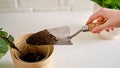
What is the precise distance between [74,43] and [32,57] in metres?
0.18

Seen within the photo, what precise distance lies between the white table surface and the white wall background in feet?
0.06

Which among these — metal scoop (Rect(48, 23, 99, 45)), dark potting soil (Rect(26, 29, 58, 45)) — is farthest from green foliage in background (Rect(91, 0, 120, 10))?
dark potting soil (Rect(26, 29, 58, 45))

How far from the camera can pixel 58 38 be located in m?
0.58

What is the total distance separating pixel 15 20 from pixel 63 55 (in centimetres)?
24

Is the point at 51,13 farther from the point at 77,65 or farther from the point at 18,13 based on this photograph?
the point at 77,65

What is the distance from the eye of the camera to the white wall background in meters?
0.78

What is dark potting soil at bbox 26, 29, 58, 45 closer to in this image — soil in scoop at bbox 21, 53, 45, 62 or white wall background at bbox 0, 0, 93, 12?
soil in scoop at bbox 21, 53, 45, 62

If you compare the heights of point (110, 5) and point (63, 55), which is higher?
point (110, 5)

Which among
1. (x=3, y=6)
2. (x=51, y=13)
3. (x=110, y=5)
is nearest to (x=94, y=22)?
(x=110, y=5)

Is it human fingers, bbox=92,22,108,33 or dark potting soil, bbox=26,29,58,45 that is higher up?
human fingers, bbox=92,22,108,33

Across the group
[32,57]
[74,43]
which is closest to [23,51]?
[32,57]

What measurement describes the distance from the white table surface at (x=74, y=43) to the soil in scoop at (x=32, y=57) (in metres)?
0.08

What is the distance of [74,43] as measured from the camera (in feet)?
2.22

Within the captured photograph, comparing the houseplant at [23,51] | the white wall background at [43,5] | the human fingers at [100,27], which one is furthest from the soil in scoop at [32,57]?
the white wall background at [43,5]
